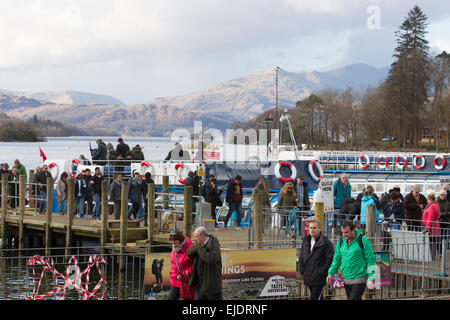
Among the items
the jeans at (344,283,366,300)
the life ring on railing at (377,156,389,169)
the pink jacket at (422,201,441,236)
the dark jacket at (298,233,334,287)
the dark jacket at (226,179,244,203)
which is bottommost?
the jeans at (344,283,366,300)

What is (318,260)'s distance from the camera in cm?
1073

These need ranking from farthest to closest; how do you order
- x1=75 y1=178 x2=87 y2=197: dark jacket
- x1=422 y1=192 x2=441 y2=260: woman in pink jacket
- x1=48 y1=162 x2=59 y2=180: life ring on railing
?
x1=48 y1=162 x2=59 y2=180: life ring on railing, x1=75 y1=178 x2=87 y2=197: dark jacket, x1=422 y1=192 x2=441 y2=260: woman in pink jacket

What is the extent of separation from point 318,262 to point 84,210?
1753 centimetres

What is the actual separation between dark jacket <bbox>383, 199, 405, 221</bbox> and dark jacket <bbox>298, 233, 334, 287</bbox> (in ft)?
23.5

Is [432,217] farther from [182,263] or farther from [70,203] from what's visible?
[70,203]

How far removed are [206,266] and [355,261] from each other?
2487 mm

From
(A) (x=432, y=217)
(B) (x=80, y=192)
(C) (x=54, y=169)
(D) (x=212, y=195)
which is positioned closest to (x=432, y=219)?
(A) (x=432, y=217)

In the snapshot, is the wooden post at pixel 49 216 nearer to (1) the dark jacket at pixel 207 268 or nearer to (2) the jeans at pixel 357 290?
(1) the dark jacket at pixel 207 268

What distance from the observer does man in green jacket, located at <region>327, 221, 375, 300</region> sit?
1052 cm

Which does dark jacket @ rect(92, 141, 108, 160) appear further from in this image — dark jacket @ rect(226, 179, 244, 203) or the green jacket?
the green jacket

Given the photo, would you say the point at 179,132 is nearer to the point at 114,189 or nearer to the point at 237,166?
the point at 237,166

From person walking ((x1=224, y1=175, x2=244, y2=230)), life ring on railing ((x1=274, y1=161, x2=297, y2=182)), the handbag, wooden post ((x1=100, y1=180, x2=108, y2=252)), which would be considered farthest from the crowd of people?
life ring on railing ((x1=274, y1=161, x2=297, y2=182))
